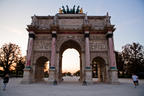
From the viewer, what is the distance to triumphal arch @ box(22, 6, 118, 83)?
1684 cm

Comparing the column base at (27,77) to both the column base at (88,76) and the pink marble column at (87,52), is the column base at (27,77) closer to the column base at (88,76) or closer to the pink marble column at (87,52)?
the column base at (88,76)

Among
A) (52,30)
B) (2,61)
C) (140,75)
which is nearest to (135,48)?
(140,75)

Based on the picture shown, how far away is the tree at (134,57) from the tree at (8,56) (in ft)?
109

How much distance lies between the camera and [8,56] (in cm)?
2962

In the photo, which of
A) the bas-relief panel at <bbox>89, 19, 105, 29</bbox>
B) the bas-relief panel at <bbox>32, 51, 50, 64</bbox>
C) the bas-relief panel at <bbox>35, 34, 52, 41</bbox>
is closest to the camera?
the bas-relief panel at <bbox>32, 51, 50, 64</bbox>

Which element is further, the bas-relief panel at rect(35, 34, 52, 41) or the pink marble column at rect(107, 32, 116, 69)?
the bas-relief panel at rect(35, 34, 52, 41)

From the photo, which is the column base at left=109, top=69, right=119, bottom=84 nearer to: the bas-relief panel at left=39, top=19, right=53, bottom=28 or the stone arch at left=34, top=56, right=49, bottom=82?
the stone arch at left=34, top=56, right=49, bottom=82

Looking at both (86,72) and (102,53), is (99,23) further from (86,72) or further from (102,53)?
(86,72)

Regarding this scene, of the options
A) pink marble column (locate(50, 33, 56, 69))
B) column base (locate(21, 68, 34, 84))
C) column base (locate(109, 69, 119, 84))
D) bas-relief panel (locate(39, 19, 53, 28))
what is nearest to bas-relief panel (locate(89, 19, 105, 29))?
pink marble column (locate(50, 33, 56, 69))

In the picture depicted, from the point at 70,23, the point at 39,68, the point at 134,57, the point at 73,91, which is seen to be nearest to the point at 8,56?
the point at 39,68

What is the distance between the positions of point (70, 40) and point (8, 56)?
2185 centimetres

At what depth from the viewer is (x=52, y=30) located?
58.3ft

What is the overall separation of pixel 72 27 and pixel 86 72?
877 centimetres

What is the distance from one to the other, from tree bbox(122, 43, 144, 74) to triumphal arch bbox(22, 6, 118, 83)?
13.8 m
